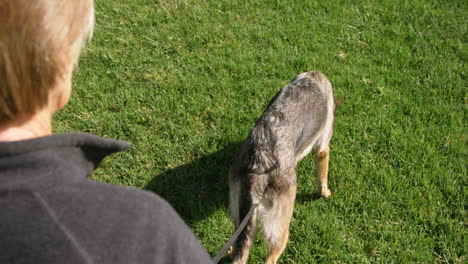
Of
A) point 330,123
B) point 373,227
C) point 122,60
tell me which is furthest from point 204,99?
point 373,227

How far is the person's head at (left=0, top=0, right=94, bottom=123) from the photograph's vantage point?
84cm

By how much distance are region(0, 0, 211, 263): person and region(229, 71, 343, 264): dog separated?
150 cm

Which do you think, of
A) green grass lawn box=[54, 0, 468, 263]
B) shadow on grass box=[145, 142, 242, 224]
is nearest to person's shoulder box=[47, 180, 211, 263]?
green grass lawn box=[54, 0, 468, 263]

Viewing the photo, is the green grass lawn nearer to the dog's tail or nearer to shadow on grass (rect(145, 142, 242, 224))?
shadow on grass (rect(145, 142, 242, 224))

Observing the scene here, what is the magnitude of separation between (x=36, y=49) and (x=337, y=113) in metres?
4.19

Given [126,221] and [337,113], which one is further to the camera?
[337,113]

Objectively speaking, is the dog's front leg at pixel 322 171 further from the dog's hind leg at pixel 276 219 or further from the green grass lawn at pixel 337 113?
the dog's hind leg at pixel 276 219

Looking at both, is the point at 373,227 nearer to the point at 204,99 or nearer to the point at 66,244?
the point at 204,99

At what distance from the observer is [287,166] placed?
2727 mm

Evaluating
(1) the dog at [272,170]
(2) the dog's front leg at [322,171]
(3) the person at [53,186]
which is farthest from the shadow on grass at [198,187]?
(3) the person at [53,186]

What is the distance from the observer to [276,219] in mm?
2623

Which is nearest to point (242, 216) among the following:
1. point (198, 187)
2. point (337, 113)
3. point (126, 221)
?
point (198, 187)

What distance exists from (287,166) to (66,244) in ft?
6.96

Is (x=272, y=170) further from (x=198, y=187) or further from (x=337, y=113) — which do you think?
(x=337, y=113)
